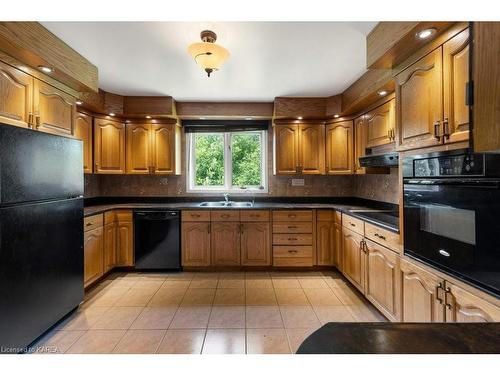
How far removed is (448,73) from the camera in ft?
4.57

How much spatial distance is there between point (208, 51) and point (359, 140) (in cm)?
223

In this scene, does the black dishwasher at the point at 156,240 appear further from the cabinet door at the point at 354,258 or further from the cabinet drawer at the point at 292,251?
the cabinet door at the point at 354,258

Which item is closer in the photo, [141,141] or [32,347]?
[32,347]

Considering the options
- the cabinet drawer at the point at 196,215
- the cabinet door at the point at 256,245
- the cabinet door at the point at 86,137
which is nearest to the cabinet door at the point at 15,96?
the cabinet door at the point at 86,137

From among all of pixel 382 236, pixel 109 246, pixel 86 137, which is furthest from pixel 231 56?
pixel 109 246

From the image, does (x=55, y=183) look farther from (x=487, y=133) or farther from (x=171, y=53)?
(x=487, y=133)

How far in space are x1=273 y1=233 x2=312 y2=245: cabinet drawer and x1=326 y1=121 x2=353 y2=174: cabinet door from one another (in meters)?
1.00

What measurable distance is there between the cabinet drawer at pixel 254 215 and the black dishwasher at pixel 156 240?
92 centimetres

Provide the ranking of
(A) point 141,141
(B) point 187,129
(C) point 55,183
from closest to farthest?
1. (C) point 55,183
2. (A) point 141,141
3. (B) point 187,129

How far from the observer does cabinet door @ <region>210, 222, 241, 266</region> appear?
338 centimetres

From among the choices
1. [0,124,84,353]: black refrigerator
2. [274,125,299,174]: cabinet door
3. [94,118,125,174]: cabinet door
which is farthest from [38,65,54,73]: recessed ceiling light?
[274,125,299,174]: cabinet door
